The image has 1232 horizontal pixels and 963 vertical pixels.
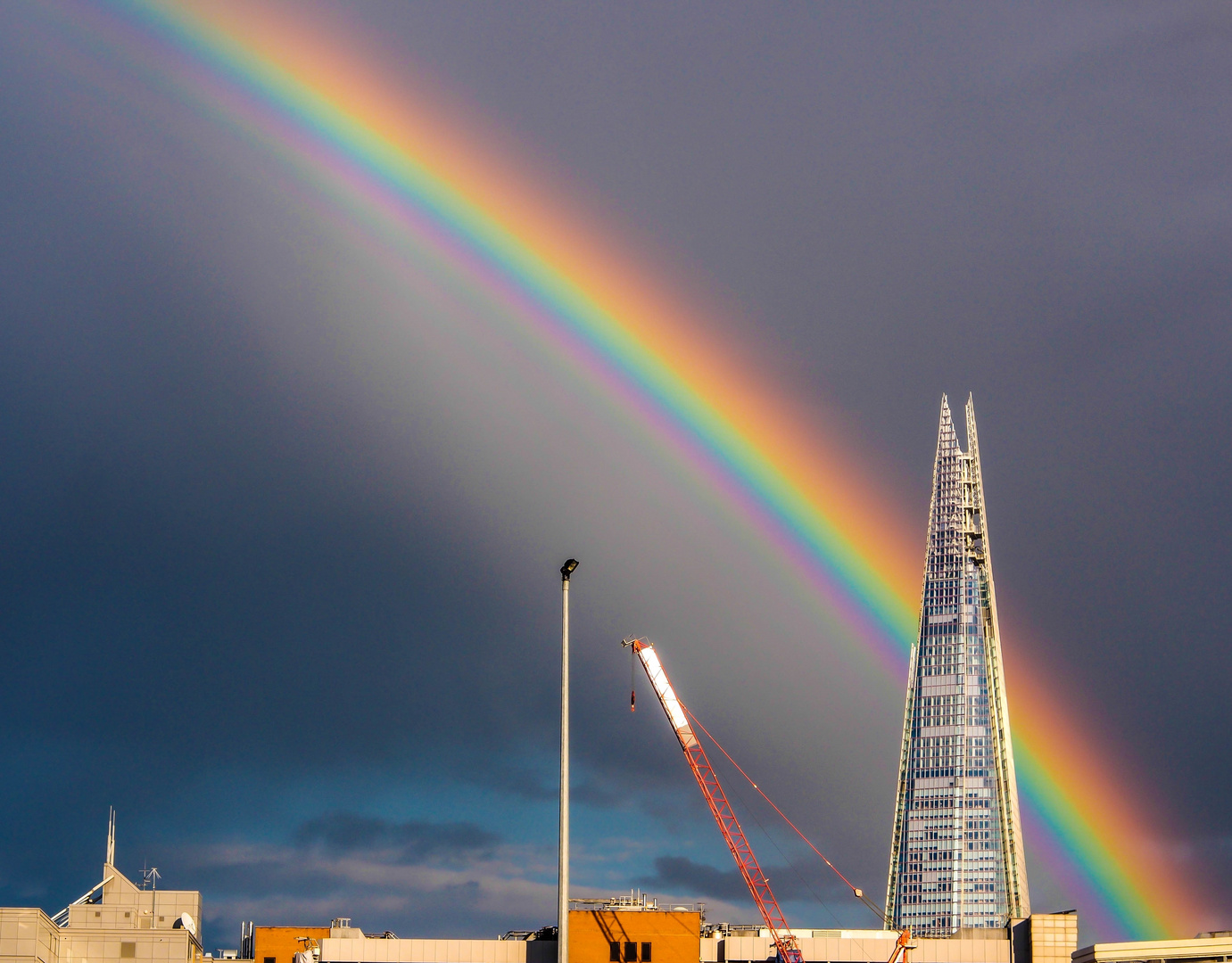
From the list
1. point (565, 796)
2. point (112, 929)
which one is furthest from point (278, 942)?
point (565, 796)

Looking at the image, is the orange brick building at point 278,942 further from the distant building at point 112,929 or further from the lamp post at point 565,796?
the lamp post at point 565,796

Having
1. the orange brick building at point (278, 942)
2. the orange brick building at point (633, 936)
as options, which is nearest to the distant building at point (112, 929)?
the orange brick building at point (278, 942)

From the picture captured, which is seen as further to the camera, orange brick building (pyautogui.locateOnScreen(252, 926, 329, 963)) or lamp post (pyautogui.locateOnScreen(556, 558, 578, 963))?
orange brick building (pyautogui.locateOnScreen(252, 926, 329, 963))

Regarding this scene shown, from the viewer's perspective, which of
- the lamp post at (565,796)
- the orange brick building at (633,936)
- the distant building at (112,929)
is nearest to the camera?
the lamp post at (565,796)

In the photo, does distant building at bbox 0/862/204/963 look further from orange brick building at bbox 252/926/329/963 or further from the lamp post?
the lamp post

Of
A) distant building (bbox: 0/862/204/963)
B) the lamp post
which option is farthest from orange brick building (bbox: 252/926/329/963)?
the lamp post

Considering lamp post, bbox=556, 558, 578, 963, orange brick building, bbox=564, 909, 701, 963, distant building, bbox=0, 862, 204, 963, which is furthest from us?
orange brick building, bbox=564, 909, 701, 963

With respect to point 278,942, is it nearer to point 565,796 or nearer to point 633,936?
point 633,936

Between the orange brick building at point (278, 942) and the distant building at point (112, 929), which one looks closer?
the distant building at point (112, 929)

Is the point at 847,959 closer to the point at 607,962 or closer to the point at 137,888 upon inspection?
the point at 607,962

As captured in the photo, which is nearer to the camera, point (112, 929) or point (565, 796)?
point (565, 796)

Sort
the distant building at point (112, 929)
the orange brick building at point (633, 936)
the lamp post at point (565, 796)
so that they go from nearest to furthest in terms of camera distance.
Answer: the lamp post at point (565, 796) → the distant building at point (112, 929) → the orange brick building at point (633, 936)

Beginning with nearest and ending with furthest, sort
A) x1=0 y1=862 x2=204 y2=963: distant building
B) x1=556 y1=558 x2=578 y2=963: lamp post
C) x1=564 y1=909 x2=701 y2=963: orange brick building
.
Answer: x1=556 y1=558 x2=578 y2=963: lamp post
x1=0 y1=862 x2=204 y2=963: distant building
x1=564 y1=909 x2=701 y2=963: orange brick building

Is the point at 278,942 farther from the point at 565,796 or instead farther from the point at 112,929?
the point at 565,796
